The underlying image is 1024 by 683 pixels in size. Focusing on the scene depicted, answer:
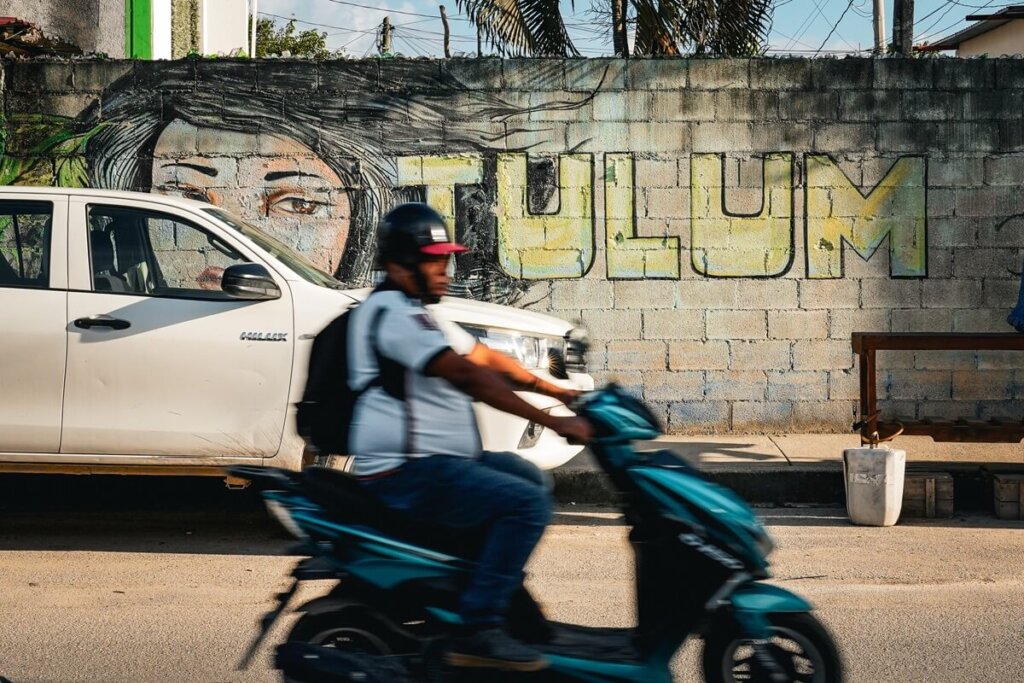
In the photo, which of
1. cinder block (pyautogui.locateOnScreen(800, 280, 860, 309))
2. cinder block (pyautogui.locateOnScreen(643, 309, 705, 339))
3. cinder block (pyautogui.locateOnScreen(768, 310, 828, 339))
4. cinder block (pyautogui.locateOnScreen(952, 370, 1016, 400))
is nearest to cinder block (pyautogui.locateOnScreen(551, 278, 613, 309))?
cinder block (pyautogui.locateOnScreen(643, 309, 705, 339))

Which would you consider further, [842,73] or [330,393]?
[842,73]

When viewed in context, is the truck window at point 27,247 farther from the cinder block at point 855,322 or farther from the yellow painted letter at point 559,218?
the cinder block at point 855,322

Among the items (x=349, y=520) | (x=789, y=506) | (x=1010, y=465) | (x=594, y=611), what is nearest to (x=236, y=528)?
(x=594, y=611)

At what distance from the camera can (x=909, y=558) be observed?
6.51 metres

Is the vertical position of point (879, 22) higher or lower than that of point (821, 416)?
higher

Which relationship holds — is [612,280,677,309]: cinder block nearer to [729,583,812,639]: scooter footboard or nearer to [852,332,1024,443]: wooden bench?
[852,332,1024,443]: wooden bench

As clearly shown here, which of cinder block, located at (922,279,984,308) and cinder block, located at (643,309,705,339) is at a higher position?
cinder block, located at (922,279,984,308)

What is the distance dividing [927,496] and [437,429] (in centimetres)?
488

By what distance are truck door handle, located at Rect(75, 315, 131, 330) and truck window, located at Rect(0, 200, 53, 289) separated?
1.02 ft

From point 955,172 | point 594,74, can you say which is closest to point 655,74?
point 594,74

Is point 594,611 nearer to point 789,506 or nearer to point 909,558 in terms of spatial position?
point 909,558

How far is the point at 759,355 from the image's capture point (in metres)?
9.77

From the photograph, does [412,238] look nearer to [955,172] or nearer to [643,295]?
[643,295]

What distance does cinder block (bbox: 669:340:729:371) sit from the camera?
9781 millimetres
